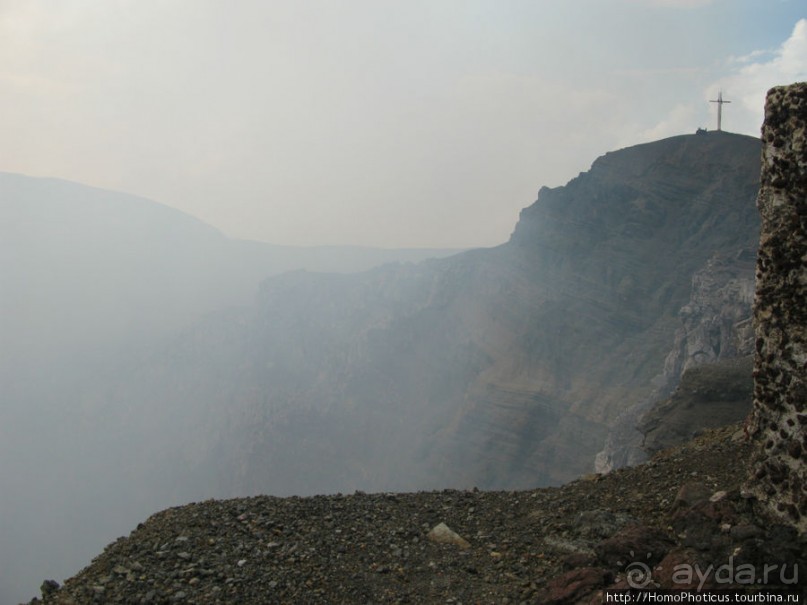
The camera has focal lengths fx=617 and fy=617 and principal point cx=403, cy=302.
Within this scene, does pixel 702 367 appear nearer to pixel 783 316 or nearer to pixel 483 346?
pixel 783 316

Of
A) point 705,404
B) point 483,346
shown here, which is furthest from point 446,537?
point 483,346

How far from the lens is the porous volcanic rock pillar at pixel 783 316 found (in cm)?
616

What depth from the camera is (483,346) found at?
75.2 metres

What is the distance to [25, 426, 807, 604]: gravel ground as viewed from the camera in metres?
6.99

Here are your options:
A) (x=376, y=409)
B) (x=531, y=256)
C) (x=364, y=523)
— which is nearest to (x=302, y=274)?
(x=376, y=409)

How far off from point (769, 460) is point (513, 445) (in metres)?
59.5

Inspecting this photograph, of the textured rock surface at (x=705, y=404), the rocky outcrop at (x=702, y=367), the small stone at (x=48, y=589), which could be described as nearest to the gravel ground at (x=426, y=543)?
the small stone at (x=48, y=589)

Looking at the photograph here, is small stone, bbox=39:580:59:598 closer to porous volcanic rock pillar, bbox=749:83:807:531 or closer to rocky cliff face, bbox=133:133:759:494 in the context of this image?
porous volcanic rock pillar, bbox=749:83:807:531

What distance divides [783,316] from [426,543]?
5578 millimetres

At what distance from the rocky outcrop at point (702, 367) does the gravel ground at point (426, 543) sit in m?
12.2

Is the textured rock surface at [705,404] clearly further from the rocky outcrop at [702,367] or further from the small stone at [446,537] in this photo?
the small stone at [446,537]

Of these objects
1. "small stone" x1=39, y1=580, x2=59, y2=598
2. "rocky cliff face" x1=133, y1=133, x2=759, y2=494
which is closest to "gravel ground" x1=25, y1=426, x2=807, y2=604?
"small stone" x1=39, y1=580, x2=59, y2=598

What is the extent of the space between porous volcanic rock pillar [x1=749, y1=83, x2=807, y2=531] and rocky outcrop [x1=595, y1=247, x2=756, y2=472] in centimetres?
1635

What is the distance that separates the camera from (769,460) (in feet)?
21.2
